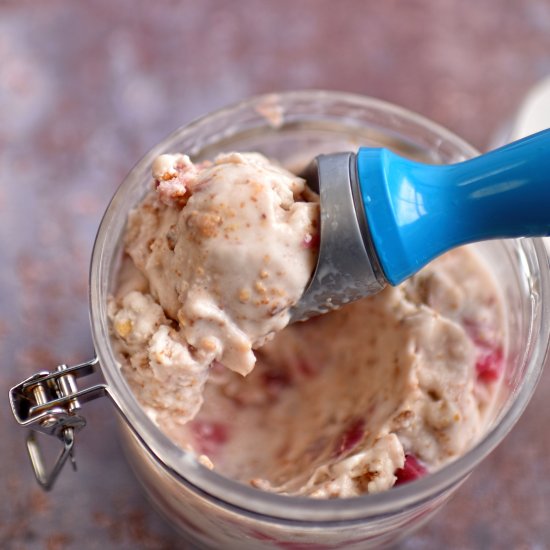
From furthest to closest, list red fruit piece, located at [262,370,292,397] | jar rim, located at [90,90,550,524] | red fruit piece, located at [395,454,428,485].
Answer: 1. red fruit piece, located at [262,370,292,397]
2. red fruit piece, located at [395,454,428,485]
3. jar rim, located at [90,90,550,524]

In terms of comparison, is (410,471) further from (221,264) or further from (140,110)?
(140,110)

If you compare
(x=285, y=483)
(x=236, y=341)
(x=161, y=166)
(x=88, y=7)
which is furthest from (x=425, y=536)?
(x=88, y=7)

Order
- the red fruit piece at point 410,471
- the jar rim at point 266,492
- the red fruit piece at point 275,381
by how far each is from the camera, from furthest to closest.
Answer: the red fruit piece at point 275,381 < the red fruit piece at point 410,471 < the jar rim at point 266,492

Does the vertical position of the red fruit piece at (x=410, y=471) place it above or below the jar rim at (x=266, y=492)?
below

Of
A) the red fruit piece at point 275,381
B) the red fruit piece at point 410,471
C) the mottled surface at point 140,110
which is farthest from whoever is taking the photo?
the mottled surface at point 140,110

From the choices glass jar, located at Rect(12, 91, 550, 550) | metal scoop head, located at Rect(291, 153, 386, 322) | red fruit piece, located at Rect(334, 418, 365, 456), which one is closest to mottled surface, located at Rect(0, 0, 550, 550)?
glass jar, located at Rect(12, 91, 550, 550)

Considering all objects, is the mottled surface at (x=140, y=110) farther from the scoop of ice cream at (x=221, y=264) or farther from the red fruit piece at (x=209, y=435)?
the scoop of ice cream at (x=221, y=264)

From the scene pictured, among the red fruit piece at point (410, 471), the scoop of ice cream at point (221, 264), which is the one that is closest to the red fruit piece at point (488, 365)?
the red fruit piece at point (410, 471)

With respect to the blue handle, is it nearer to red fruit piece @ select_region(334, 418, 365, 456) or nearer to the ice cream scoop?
the ice cream scoop
